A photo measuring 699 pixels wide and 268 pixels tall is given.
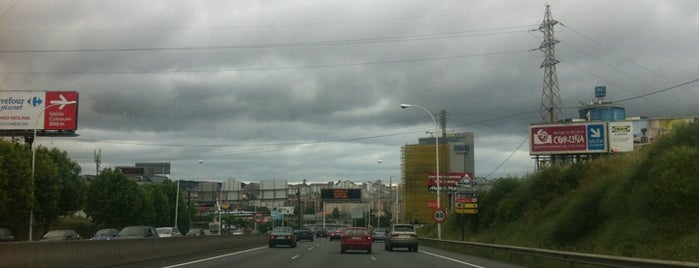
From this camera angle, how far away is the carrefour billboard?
58.6m

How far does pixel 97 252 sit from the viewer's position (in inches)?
823

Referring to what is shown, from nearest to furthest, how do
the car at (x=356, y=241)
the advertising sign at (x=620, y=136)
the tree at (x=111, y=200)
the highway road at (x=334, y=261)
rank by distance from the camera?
the highway road at (x=334, y=261) < the car at (x=356, y=241) < the advertising sign at (x=620, y=136) < the tree at (x=111, y=200)

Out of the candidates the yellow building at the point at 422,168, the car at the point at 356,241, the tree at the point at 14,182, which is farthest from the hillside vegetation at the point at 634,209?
the yellow building at the point at 422,168

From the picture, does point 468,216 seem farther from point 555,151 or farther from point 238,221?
point 238,221

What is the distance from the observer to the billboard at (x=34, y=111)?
211 feet

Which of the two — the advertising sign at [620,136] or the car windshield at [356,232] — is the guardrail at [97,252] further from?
the advertising sign at [620,136]

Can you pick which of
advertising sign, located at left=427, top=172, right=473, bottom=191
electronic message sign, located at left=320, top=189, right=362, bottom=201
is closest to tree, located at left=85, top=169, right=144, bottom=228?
advertising sign, located at left=427, top=172, right=473, bottom=191

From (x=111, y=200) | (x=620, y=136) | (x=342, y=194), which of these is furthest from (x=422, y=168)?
(x=620, y=136)

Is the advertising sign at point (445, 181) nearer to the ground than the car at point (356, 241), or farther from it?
farther from it

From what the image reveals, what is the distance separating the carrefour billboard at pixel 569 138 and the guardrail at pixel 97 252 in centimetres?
3592

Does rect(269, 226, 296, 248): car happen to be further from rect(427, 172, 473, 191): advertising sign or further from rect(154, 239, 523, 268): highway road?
rect(427, 172, 473, 191): advertising sign

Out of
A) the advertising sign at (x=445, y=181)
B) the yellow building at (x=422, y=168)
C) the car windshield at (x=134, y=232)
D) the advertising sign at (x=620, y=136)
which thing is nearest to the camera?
the car windshield at (x=134, y=232)

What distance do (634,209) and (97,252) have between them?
71.4ft

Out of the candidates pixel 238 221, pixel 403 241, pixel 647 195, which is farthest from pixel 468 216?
pixel 238 221
